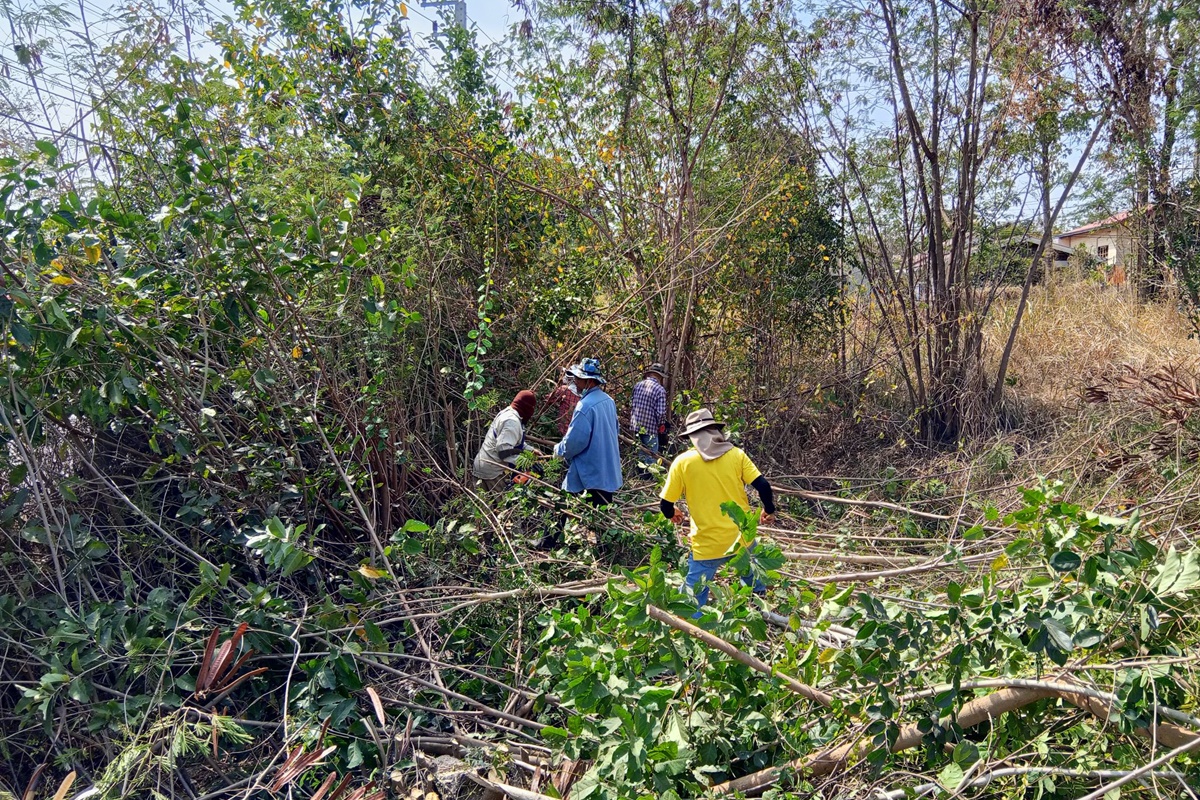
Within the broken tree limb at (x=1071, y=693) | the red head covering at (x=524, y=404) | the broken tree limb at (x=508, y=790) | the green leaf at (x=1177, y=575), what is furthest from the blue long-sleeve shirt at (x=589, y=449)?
the green leaf at (x=1177, y=575)

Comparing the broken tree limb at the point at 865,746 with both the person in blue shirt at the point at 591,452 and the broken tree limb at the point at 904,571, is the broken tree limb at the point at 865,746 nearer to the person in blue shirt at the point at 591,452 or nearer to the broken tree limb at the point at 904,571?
the broken tree limb at the point at 904,571

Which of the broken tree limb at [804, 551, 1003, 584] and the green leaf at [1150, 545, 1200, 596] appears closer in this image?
the green leaf at [1150, 545, 1200, 596]

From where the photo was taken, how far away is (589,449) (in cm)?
600

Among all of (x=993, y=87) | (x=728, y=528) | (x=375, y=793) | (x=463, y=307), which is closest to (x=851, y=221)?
(x=993, y=87)

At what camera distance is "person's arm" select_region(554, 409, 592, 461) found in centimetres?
593

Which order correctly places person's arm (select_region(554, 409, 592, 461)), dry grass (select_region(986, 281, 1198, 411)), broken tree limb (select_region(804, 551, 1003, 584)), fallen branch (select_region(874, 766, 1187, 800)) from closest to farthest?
fallen branch (select_region(874, 766, 1187, 800)), broken tree limb (select_region(804, 551, 1003, 584)), person's arm (select_region(554, 409, 592, 461)), dry grass (select_region(986, 281, 1198, 411))

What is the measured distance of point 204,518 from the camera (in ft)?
15.9

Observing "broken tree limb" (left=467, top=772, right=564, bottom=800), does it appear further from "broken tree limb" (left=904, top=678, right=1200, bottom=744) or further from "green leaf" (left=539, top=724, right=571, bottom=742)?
"broken tree limb" (left=904, top=678, right=1200, bottom=744)

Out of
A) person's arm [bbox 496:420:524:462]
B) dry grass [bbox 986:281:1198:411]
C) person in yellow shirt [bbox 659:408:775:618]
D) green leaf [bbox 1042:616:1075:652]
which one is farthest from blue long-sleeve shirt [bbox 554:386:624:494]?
dry grass [bbox 986:281:1198:411]

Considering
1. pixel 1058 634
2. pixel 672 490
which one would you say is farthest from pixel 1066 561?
pixel 672 490

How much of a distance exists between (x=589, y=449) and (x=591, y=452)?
25 millimetres

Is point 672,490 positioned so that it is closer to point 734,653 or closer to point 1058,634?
point 734,653

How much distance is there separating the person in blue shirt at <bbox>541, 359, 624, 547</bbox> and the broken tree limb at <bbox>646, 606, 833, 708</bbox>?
269 cm

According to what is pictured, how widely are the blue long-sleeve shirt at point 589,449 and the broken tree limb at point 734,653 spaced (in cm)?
277
